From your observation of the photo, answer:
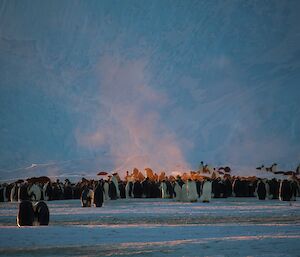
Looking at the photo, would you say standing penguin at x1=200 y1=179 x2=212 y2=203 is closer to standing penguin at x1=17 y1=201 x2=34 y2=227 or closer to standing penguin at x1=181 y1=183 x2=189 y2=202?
standing penguin at x1=181 y1=183 x2=189 y2=202

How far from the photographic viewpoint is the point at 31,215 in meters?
14.3

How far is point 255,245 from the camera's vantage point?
9773 millimetres

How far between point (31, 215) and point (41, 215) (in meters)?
0.25

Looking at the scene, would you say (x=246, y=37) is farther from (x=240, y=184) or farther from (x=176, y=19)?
(x=240, y=184)

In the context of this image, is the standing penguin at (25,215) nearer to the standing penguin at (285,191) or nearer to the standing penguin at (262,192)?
the standing penguin at (285,191)

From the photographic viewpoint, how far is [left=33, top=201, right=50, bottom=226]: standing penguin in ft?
46.6

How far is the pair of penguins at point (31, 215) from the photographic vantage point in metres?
14.2

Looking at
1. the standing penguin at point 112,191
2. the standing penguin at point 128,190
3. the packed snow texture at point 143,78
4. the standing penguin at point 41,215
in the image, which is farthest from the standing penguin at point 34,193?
the packed snow texture at point 143,78

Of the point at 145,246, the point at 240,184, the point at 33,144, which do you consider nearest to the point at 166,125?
the point at 33,144

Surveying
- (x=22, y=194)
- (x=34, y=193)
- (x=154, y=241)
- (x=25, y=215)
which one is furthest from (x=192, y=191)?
(x=154, y=241)

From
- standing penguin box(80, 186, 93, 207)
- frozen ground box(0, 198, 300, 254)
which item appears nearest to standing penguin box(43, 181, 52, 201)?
standing penguin box(80, 186, 93, 207)

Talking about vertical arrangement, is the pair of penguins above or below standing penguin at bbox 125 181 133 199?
below

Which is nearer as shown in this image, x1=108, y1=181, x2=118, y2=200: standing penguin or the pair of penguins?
the pair of penguins

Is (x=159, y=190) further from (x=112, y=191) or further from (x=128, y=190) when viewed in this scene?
(x=112, y=191)
